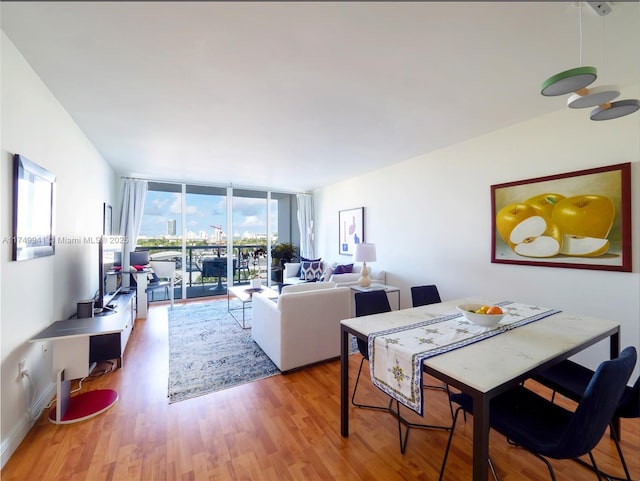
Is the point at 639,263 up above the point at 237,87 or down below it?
below

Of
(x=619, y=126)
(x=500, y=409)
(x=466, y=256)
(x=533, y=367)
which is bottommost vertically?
(x=500, y=409)

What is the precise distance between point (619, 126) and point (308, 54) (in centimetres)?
260

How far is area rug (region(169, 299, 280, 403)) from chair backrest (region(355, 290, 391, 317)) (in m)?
1.10

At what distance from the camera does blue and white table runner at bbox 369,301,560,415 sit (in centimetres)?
127

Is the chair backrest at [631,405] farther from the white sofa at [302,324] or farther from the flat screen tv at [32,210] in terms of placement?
the flat screen tv at [32,210]

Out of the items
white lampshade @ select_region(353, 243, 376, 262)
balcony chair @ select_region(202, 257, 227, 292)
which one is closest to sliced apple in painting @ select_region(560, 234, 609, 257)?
white lampshade @ select_region(353, 243, 376, 262)

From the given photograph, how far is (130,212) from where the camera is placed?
16.2 feet

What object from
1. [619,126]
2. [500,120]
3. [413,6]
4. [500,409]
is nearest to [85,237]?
[413,6]

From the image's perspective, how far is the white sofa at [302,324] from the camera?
2.55 m

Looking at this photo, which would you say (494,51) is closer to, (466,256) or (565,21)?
(565,21)

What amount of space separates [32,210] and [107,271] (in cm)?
127

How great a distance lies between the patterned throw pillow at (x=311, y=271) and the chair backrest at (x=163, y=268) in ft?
7.96

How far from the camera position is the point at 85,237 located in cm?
308

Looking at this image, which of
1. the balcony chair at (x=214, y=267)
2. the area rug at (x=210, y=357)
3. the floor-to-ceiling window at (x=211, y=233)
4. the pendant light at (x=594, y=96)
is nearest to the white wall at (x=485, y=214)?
the pendant light at (x=594, y=96)
